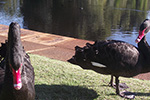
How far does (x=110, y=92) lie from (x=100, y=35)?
8.30 metres

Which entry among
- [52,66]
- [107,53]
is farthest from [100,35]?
[107,53]

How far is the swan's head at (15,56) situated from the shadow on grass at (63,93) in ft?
4.20

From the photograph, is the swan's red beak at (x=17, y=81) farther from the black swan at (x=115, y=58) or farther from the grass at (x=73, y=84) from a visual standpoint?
the black swan at (x=115, y=58)

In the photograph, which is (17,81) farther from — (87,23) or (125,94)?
(87,23)

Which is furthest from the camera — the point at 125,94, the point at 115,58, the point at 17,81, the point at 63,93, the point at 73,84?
the point at 73,84

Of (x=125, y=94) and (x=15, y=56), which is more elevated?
(x=15, y=56)

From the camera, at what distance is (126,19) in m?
15.2

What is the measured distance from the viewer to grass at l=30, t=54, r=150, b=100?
3245 mm

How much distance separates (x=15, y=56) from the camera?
1877 mm

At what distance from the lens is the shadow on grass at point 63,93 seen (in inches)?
123

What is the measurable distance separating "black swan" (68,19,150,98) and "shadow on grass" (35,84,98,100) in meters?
0.40

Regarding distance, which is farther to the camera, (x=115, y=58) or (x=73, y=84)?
(x=73, y=84)

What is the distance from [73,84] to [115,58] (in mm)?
884

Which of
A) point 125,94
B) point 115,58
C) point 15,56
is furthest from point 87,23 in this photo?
point 15,56
